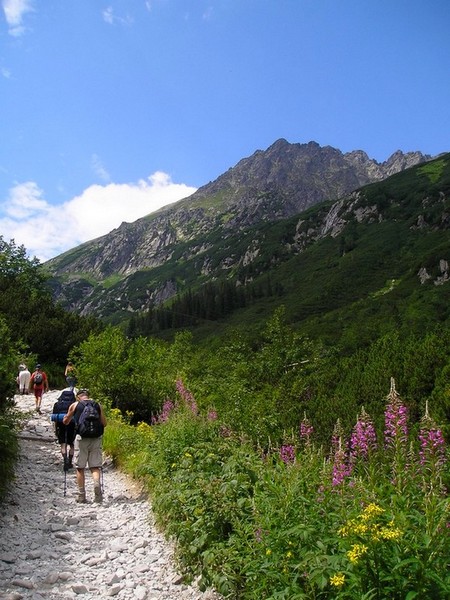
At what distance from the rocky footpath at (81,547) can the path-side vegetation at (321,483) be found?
1.28 feet

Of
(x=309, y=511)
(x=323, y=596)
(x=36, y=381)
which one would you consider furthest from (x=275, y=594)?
(x=36, y=381)

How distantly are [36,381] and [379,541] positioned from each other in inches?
574

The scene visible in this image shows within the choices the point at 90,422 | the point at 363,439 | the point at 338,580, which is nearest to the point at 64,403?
the point at 90,422

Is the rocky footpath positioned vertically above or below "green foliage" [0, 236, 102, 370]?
below

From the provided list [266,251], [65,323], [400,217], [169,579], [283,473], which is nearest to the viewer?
[283,473]

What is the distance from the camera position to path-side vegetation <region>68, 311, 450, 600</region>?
3021 millimetres

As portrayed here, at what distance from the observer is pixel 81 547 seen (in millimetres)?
6270

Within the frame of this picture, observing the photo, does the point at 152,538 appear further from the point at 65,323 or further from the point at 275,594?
the point at 65,323

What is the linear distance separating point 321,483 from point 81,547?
3.71m

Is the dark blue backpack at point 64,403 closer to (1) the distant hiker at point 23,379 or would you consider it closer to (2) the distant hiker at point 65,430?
(2) the distant hiker at point 65,430

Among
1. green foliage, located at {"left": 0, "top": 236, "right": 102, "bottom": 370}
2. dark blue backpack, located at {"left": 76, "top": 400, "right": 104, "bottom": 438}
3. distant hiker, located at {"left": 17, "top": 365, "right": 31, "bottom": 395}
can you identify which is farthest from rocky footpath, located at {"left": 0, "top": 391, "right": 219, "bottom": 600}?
green foliage, located at {"left": 0, "top": 236, "right": 102, "bottom": 370}

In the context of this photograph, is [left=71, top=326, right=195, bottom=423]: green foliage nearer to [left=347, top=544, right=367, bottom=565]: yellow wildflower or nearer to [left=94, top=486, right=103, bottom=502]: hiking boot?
[left=94, top=486, right=103, bottom=502]: hiking boot

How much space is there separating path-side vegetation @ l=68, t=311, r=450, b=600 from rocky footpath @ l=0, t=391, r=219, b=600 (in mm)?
389

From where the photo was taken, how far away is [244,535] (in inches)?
166
